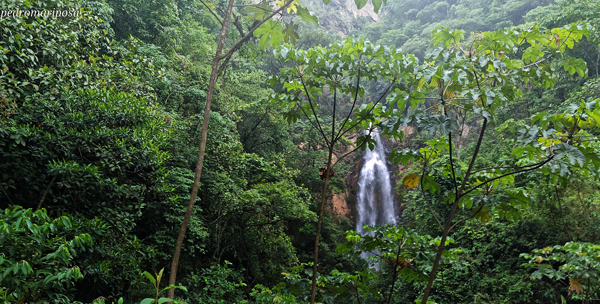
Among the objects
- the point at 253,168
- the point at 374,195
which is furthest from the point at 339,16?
the point at 253,168

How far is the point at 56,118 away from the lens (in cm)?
321

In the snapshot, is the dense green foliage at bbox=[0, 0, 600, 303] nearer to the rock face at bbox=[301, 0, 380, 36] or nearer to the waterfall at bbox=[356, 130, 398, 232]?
the waterfall at bbox=[356, 130, 398, 232]

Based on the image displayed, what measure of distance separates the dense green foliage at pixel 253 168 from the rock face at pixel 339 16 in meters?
25.4

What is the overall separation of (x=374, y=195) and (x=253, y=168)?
10034mm

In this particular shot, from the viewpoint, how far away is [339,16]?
35625mm

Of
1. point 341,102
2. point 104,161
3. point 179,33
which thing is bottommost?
point 104,161

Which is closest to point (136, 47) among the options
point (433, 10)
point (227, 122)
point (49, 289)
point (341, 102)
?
point (227, 122)

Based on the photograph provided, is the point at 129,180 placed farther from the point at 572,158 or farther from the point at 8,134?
the point at 572,158

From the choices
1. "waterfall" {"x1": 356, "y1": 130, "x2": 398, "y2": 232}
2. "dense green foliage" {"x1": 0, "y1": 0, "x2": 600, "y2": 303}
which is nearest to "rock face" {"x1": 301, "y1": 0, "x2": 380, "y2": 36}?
"waterfall" {"x1": 356, "y1": 130, "x2": 398, "y2": 232}

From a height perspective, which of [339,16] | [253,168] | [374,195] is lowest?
[253,168]

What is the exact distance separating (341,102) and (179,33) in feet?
51.5

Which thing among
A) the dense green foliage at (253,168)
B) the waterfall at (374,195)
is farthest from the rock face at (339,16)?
the dense green foliage at (253,168)

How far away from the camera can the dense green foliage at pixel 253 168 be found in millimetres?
1684

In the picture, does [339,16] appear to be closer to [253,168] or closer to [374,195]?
[374,195]
